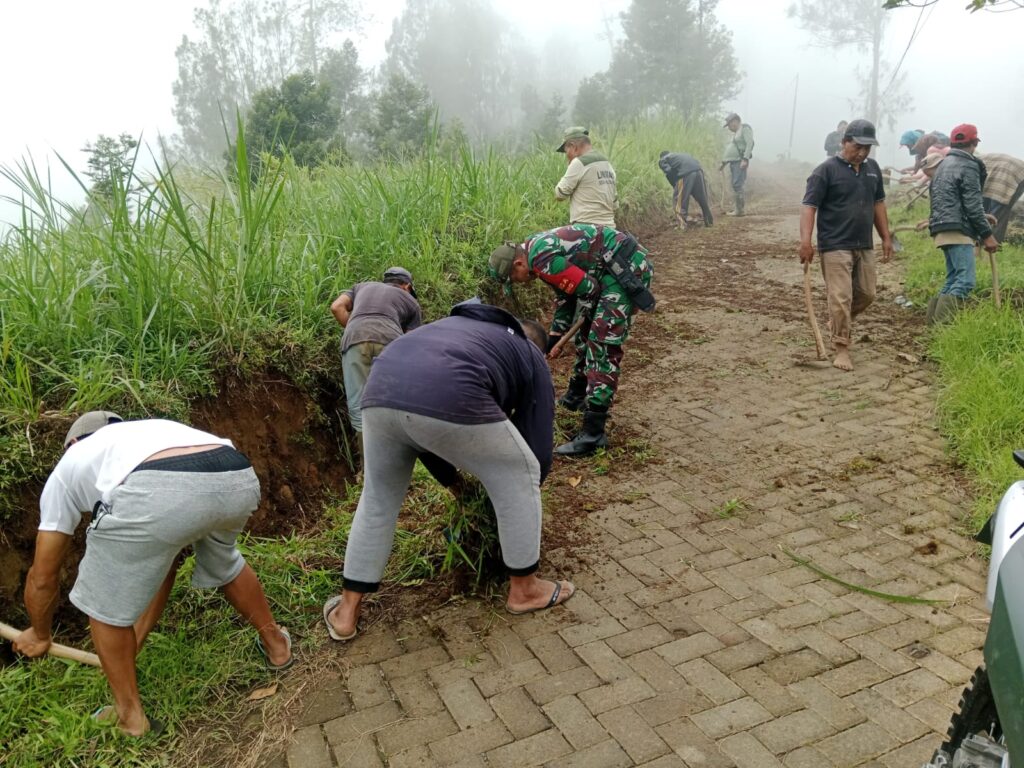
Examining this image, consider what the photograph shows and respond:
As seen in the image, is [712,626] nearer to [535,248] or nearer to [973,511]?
[973,511]

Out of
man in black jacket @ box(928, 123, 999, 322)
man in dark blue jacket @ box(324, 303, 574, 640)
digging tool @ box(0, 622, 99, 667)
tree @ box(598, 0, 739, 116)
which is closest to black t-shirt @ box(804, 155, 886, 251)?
man in black jacket @ box(928, 123, 999, 322)

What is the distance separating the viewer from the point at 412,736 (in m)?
2.52

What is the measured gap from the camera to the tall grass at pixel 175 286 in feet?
11.8

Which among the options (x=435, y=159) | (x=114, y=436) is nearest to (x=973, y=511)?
(x=114, y=436)

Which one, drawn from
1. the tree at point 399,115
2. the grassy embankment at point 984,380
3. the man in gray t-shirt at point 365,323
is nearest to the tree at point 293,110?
the tree at point 399,115

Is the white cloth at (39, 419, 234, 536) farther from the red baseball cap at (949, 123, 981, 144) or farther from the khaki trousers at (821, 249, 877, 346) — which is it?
the red baseball cap at (949, 123, 981, 144)

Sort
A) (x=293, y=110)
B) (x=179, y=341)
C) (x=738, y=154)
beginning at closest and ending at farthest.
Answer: (x=179, y=341)
(x=738, y=154)
(x=293, y=110)

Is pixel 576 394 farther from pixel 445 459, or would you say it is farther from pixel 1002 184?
pixel 1002 184

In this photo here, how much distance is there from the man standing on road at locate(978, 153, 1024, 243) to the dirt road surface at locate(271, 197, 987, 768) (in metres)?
3.53

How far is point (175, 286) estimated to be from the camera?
4137 mm

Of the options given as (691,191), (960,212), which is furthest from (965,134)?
(691,191)

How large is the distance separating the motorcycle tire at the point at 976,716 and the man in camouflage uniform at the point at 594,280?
2753mm

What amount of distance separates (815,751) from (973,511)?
1.90 meters

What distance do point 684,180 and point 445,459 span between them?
31.7 feet
